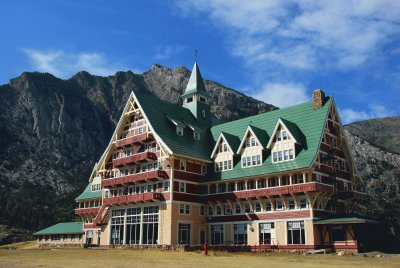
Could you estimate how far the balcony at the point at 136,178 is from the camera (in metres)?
61.2

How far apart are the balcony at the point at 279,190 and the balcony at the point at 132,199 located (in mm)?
9378

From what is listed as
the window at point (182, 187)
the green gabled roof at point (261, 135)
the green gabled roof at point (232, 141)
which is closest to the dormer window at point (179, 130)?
the green gabled roof at point (232, 141)

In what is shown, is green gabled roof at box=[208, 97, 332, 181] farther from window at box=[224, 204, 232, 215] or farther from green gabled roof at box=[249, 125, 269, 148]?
window at box=[224, 204, 232, 215]

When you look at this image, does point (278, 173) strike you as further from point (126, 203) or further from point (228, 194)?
point (126, 203)

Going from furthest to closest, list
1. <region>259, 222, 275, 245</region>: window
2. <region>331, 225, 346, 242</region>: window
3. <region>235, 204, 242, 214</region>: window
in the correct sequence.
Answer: <region>235, 204, 242, 214</region>: window, <region>259, 222, 275, 245</region>: window, <region>331, 225, 346, 242</region>: window

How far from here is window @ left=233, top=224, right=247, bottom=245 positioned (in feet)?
192


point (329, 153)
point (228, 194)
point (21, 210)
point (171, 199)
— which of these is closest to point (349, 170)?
point (329, 153)

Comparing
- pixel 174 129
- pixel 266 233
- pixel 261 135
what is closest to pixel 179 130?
pixel 174 129

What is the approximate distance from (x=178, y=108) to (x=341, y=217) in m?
34.9

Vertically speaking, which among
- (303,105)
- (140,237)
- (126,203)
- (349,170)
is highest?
(303,105)

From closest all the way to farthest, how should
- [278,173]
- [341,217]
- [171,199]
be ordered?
1. [341,217]
2. [278,173]
3. [171,199]

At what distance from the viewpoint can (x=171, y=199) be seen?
196 ft

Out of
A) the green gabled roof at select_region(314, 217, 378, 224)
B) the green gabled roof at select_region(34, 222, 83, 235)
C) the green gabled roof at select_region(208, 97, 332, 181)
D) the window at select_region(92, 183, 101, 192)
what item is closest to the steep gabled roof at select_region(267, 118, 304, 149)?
the green gabled roof at select_region(208, 97, 332, 181)

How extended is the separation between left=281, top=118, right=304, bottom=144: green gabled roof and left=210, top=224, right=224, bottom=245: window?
55.5 feet
